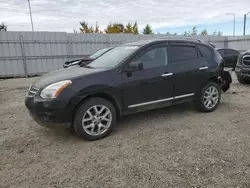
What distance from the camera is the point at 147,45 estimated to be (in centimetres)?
392

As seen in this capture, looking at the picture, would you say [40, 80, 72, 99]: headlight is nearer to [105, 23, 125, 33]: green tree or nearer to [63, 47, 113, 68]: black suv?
[63, 47, 113, 68]: black suv

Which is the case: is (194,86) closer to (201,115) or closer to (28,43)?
(201,115)

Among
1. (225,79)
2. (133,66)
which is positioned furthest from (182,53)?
(225,79)

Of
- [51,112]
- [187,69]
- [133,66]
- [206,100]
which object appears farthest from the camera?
[206,100]

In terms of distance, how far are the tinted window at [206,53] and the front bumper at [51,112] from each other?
3175mm

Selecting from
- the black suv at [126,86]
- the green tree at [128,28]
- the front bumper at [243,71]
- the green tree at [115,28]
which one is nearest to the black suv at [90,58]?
the black suv at [126,86]

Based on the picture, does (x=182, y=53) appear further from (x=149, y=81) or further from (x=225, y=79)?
(x=225, y=79)

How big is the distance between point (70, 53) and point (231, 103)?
10.4m

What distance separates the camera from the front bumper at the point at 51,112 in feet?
10.1

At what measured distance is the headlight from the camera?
311cm

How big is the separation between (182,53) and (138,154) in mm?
2431

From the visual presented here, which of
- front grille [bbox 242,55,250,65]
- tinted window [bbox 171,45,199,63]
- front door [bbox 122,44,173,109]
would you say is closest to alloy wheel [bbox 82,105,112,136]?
front door [bbox 122,44,173,109]

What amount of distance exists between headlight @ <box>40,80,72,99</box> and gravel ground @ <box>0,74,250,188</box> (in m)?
0.81

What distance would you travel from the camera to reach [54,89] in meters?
3.15
